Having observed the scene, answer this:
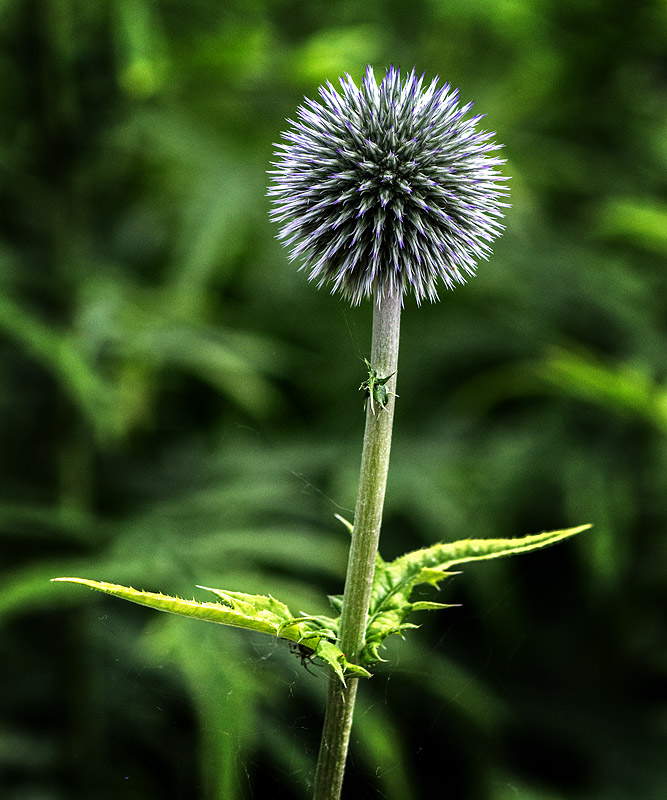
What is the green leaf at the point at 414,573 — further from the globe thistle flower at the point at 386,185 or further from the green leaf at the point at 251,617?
the globe thistle flower at the point at 386,185

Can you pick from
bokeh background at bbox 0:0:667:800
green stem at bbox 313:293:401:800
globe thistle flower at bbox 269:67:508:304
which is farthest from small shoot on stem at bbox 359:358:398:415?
bokeh background at bbox 0:0:667:800

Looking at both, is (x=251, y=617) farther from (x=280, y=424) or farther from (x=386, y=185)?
(x=280, y=424)

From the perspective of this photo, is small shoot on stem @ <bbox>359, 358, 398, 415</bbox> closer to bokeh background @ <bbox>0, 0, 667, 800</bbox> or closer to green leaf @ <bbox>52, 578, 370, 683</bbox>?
green leaf @ <bbox>52, 578, 370, 683</bbox>

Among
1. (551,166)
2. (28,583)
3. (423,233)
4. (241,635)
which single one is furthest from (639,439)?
(423,233)

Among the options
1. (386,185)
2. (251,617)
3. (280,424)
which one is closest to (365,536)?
(251,617)

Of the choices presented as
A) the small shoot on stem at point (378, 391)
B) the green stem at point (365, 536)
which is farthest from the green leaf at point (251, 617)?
the small shoot on stem at point (378, 391)
